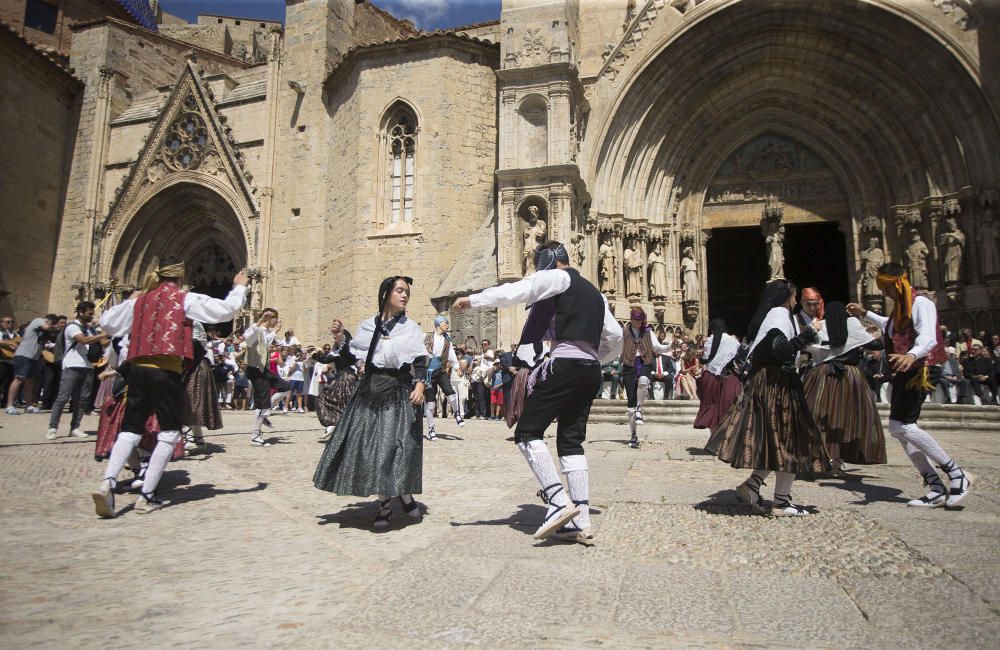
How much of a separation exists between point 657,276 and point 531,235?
3846 mm

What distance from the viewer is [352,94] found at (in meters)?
18.6

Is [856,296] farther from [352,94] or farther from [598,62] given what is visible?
[352,94]

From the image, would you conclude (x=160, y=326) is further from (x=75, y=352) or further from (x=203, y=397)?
(x=75, y=352)

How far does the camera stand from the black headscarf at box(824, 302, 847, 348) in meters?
5.11

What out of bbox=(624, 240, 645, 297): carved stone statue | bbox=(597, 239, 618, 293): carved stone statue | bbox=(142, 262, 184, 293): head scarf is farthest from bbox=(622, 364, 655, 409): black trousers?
bbox=(624, 240, 645, 297): carved stone statue

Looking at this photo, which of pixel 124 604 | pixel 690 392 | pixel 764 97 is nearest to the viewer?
pixel 124 604

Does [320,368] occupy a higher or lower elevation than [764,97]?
lower

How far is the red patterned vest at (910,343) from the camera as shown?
493 centimetres

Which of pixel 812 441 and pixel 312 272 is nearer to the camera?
pixel 812 441

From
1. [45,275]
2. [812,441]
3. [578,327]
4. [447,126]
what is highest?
[447,126]

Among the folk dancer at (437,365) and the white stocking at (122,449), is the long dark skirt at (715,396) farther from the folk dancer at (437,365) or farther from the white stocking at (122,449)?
the white stocking at (122,449)

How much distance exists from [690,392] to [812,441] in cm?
974

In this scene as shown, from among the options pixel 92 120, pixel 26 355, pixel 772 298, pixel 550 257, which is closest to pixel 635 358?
pixel 772 298

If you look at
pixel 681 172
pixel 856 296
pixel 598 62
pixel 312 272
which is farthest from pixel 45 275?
pixel 856 296
